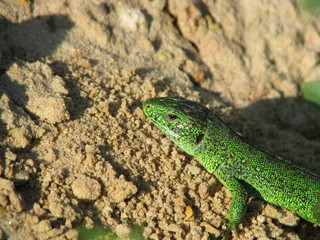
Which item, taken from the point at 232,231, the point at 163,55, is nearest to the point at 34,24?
the point at 163,55

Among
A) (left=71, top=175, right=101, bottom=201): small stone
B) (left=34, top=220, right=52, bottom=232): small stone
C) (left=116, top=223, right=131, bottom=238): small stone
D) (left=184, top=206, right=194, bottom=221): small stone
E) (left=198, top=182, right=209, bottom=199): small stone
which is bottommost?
(left=34, top=220, right=52, bottom=232): small stone

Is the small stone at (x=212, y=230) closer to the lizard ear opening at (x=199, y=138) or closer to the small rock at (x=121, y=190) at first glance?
the small rock at (x=121, y=190)

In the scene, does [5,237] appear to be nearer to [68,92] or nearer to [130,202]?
[130,202]

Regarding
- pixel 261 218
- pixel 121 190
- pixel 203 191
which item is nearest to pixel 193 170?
pixel 203 191

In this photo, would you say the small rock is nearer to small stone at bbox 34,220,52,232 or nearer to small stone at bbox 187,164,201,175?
small stone at bbox 34,220,52,232

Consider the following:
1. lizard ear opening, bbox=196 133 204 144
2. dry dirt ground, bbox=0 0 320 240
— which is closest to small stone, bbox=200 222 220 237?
dry dirt ground, bbox=0 0 320 240

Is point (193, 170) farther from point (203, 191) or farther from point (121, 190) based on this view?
point (121, 190)
